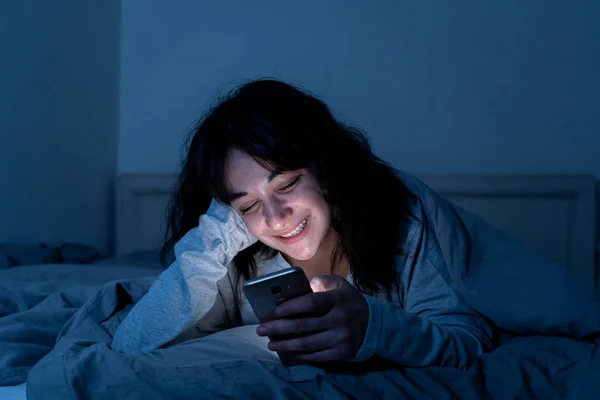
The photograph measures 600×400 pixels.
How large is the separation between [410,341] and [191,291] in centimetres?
37

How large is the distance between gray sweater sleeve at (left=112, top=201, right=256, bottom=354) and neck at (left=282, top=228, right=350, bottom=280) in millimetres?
142

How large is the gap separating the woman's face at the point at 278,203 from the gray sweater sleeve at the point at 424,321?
170 millimetres

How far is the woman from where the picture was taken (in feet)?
3.21

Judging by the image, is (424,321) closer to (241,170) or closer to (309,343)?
(309,343)

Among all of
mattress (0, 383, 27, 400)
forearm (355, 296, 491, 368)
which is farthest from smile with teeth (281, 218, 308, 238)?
mattress (0, 383, 27, 400)

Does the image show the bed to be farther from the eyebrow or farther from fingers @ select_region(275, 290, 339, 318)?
the eyebrow

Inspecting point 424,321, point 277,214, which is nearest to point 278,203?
point 277,214

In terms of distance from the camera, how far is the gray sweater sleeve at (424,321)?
0.81 meters

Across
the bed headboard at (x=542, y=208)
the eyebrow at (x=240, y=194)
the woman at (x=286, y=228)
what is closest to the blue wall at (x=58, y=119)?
the woman at (x=286, y=228)

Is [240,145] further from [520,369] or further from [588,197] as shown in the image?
[588,197]

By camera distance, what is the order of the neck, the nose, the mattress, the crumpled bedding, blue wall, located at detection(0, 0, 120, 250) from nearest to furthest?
the mattress
the nose
the neck
the crumpled bedding
blue wall, located at detection(0, 0, 120, 250)

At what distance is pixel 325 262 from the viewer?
1.15 meters

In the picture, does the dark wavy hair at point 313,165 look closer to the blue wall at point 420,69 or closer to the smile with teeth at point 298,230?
the smile with teeth at point 298,230

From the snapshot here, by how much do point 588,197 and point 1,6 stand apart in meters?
1.91
